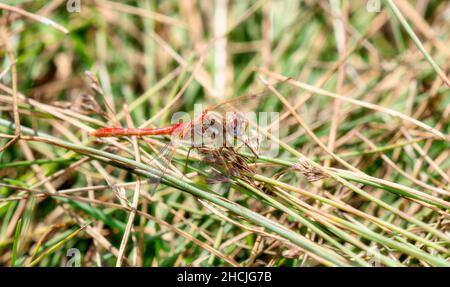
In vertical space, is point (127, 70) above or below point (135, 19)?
below

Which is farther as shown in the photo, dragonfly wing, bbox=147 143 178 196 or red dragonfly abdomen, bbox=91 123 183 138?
red dragonfly abdomen, bbox=91 123 183 138

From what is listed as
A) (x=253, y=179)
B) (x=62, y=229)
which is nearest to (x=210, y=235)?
(x=253, y=179)

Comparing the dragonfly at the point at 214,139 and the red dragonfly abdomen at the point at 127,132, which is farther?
the red dragonfly abdomen at the point at 127,132

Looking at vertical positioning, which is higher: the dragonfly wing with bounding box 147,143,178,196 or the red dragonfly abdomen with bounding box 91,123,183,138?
the red dragonfly abdomen with bounding box 91,123,183,138

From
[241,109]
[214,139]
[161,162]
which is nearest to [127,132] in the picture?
[161,162]

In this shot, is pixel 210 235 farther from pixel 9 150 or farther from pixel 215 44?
pixel 215 44
